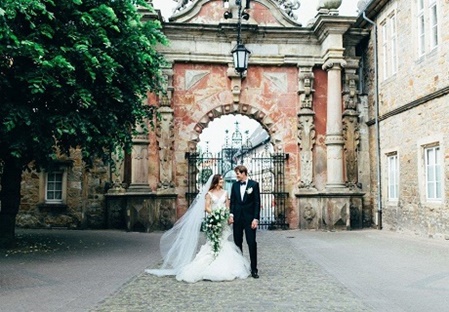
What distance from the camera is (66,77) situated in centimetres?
995

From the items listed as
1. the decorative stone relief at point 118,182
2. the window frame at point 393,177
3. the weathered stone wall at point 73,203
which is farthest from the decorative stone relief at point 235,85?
the window frame at point 393,177

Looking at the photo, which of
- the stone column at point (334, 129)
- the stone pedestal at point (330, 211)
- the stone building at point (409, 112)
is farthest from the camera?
the stone column at point (334, 129)

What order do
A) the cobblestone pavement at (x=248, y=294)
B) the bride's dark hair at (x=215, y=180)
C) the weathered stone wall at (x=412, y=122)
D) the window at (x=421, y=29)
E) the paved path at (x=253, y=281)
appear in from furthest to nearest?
the window at (x=421, y=29) → the weathered stone wall at (x=412, y=122) → the bride's dark hair at (x=215, y=180) → the paved path at (x=253, y=281) → the cobblestone pavement at (x=248, y=294)

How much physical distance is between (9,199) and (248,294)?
7.24 m

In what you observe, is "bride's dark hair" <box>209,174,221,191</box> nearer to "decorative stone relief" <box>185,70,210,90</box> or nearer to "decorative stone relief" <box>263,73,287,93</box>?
"decorative stone relief" <box>185,70,210,90</box>

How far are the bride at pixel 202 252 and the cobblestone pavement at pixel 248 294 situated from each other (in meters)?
0.22

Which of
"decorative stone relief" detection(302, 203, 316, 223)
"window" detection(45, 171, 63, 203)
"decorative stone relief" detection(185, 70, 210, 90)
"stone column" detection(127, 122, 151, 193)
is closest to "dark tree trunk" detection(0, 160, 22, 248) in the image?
"stone column" detection(127, 122, 151, 193)

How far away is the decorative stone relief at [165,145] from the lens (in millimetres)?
17531

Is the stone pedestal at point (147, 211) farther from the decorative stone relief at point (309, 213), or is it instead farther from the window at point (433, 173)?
the window at point (433, 173)

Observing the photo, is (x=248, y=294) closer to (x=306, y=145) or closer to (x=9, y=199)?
(x=9, y=199)

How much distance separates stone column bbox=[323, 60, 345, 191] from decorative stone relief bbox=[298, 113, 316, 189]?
605mm

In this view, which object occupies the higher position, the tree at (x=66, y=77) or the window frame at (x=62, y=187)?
the tree at (x=66, y=77)

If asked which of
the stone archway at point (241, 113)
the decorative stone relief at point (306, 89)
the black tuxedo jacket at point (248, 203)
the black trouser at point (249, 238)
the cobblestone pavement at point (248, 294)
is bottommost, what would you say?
the cobblestone pavement at point (248, 294)

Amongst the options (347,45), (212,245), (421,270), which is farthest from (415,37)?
(212,245)
